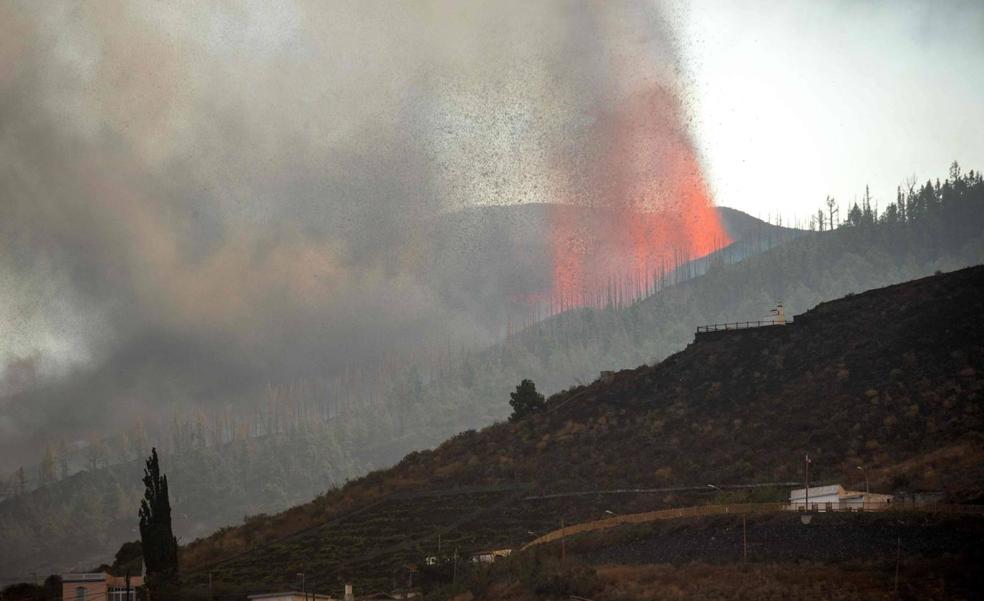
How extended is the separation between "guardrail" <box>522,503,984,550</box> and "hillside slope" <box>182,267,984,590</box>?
292 inches

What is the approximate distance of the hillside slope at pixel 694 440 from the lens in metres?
124

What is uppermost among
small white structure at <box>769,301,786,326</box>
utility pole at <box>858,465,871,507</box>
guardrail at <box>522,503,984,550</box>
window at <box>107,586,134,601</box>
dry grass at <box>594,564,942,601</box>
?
small white structure at <box>769,301,786,326</box>

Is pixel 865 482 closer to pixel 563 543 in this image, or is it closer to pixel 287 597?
pixel 563 543

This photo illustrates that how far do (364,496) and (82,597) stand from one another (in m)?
49.8

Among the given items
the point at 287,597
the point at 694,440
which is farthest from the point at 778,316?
the point at 287,597

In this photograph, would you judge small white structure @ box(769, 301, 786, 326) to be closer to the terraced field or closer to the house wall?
the terraced field

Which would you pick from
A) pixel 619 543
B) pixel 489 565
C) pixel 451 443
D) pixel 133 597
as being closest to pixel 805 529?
pixel 619 543

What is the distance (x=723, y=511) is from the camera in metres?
106

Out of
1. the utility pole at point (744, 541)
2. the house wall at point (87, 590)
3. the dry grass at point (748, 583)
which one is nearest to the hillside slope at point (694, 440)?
the utility pole at point (744, 541)

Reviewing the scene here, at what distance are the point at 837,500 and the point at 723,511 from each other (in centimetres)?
835

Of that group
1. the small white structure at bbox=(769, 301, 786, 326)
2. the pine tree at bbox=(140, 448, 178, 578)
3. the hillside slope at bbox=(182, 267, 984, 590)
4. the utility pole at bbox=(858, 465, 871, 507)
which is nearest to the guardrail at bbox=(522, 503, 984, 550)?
the utility pole at bbox=(858, 465, 871, 507)

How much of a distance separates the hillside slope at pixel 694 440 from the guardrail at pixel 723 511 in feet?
24.3

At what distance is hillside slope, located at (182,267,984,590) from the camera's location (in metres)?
124

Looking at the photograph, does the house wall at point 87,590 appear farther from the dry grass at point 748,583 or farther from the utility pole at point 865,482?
the utility pole at point 865,482
